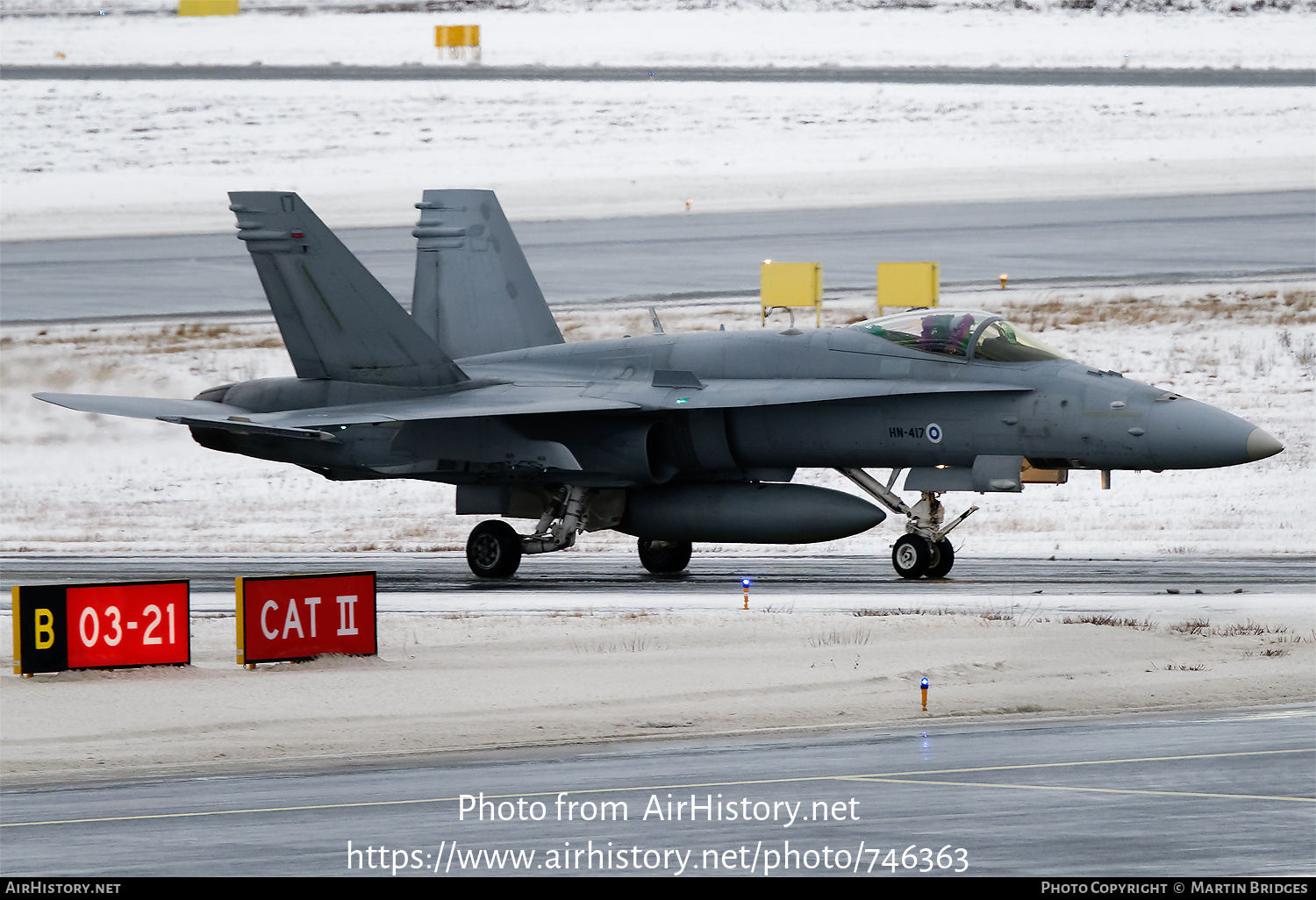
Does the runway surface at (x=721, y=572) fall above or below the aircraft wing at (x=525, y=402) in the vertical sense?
below

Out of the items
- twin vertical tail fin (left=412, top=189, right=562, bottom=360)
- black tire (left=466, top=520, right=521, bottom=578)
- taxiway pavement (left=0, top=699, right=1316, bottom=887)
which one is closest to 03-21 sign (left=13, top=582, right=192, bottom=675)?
taxiway pavement (left=0, top=699, right=1316, bottom=887)

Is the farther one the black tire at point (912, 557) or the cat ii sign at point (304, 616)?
the black tire at point (912, 557)

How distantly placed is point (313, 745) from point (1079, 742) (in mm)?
4849

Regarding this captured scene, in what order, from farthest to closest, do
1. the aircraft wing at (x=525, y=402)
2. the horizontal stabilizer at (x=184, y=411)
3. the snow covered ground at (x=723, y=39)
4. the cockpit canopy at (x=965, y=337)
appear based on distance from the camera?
the snow covered ground at (x=723, y=39) → the horizontal stabilizer at (x=184, y=411) → the aircraft wing at (x=525, y=402) → the cockpit canopy at (x=965, y=337)

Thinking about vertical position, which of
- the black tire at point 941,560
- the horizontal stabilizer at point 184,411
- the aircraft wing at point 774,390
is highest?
the aircraft wing at point 774,390

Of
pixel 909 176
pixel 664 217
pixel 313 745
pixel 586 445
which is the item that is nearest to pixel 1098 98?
pixel 909 176

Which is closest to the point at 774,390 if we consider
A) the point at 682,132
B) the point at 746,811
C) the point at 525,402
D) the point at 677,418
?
the point at 677,418

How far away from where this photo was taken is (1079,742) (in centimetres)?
1152

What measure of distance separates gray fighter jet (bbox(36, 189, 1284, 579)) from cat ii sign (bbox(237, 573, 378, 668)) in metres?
5.95

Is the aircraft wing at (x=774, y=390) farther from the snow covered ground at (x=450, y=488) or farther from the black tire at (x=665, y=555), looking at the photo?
the snow covered ground at (x=450, y=488)

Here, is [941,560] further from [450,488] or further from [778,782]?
[450,488]

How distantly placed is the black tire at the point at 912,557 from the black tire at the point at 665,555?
2832 mm

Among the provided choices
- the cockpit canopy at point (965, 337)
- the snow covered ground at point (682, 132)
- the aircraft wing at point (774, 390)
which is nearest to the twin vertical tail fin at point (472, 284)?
the aircraft wing at point (774, 390)

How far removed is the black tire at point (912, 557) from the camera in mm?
20250
